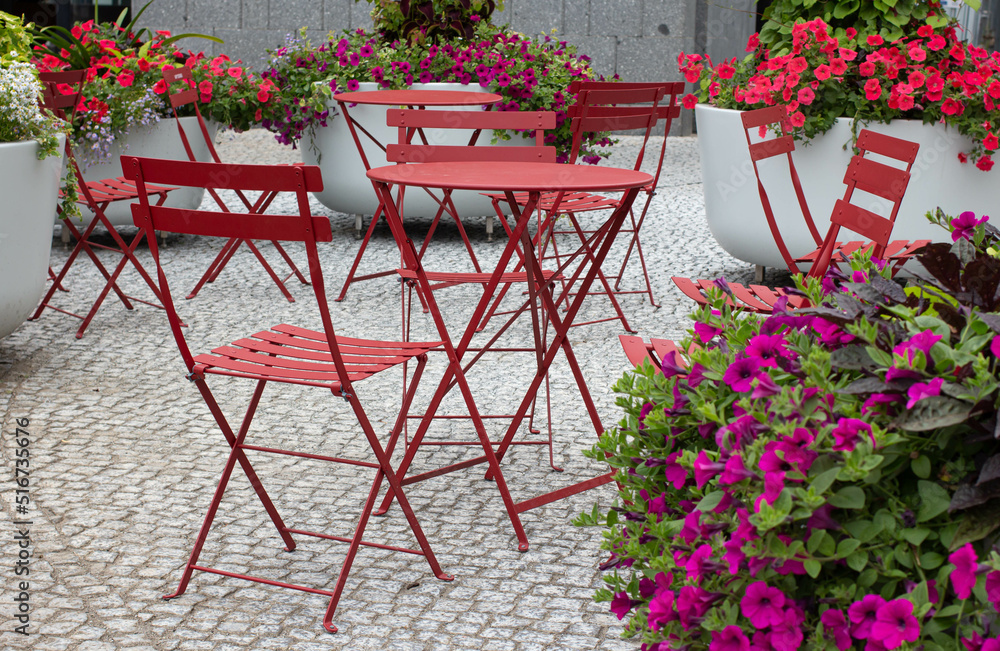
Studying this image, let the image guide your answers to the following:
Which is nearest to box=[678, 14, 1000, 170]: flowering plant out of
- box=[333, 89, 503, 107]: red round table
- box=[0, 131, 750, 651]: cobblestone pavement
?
box=[0, 131, 750, 651]: cobblestone pavement

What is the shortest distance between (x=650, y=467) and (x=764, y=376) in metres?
0.36

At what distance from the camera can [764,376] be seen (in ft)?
5.13

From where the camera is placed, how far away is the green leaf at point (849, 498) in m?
1.41

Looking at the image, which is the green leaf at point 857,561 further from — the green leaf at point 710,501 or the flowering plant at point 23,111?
the flowering plant at point 23,111

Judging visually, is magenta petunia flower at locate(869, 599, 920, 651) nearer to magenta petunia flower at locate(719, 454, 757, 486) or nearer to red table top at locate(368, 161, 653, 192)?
magenta petunia flower at locate(719, 454, 757, 486)

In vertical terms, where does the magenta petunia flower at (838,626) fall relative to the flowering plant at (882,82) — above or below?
below

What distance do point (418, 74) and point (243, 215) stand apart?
4.61 m


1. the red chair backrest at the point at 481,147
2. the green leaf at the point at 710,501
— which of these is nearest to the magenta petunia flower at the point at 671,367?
the green leaf at the point at 710,501

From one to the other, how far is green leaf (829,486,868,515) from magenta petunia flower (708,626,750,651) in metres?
0.22

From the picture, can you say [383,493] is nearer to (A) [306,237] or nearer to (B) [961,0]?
(A) [306,237]

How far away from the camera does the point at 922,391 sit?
4.55 ft

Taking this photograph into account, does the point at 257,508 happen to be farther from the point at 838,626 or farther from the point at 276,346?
the point at 838,626

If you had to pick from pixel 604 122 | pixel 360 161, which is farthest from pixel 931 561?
pixel 360 161

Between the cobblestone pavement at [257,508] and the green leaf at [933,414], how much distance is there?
1.10m
